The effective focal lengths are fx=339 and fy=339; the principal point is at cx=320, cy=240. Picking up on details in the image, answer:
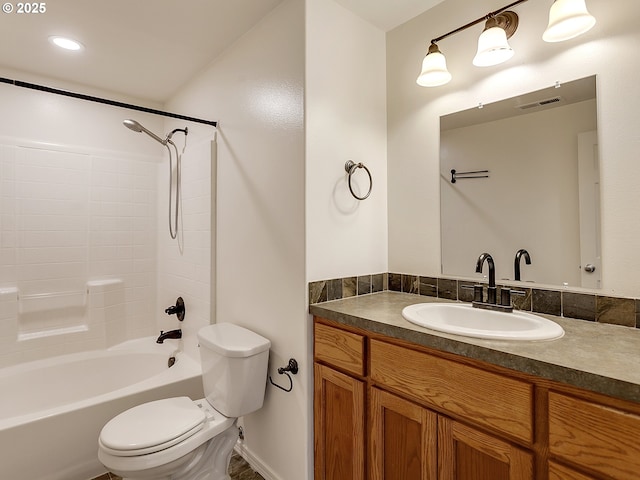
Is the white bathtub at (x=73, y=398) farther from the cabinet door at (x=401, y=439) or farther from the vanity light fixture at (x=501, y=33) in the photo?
the vanity light fixture at (x=501, y=33)

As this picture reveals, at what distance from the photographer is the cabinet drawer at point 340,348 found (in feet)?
4.55

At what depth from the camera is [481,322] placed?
144 cm

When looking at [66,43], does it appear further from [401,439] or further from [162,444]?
[401,439]

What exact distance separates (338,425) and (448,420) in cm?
55

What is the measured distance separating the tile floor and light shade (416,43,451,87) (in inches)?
88.5

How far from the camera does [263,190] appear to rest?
6.04ft

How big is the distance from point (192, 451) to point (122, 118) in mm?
2573

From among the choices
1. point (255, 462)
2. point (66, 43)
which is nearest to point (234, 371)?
point (255, 462)

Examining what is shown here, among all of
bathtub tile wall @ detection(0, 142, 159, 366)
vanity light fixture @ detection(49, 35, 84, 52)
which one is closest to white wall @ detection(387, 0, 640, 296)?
vanity light fixture @ detection(49, 35, 84, 52)

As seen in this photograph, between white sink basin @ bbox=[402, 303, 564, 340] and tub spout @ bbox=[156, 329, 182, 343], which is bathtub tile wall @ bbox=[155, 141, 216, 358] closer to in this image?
tub spout @ bbox=[156, 329, 182, 343]

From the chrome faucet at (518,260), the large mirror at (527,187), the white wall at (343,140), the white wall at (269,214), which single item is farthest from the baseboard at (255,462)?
the chrome faucet at (518,260)

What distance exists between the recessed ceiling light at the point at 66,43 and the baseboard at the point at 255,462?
2.62m

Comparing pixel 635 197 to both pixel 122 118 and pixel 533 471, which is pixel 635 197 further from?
pixel 122 118

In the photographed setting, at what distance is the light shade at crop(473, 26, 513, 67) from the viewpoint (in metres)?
1.39
